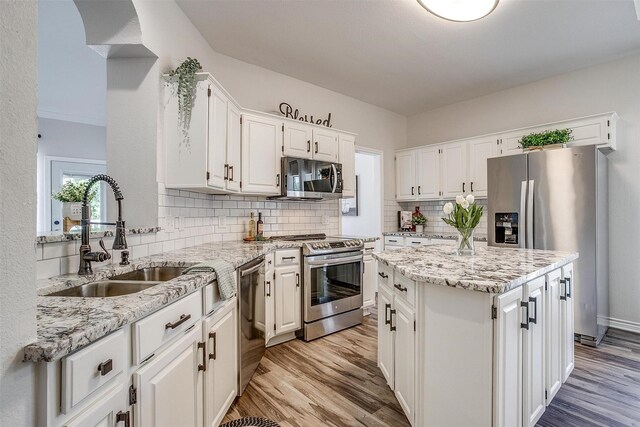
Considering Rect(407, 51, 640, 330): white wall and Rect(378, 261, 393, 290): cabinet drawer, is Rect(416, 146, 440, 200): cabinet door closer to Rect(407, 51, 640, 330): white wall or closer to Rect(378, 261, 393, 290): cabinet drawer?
Rect(407, 51, 640, 330): white wall

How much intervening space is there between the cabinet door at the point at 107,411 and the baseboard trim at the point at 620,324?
13.2 ft

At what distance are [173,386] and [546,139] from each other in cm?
392

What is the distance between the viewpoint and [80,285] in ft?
4.44

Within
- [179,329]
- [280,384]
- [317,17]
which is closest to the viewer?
[179,329]

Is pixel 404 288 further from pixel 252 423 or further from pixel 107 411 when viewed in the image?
pixel 107 411

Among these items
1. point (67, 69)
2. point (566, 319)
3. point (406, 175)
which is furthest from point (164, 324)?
point (406, 175)

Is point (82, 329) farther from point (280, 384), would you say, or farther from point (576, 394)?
point (576, 394)

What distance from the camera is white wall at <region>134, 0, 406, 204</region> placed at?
2231 mm

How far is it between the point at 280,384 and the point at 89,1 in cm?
282

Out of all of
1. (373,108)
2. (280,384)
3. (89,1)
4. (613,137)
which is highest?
(373,108)

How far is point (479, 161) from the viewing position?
159 inches

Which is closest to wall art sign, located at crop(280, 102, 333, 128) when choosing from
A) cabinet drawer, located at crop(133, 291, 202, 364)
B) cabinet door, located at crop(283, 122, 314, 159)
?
cabinet door, located at crop(283, 122, 314, 159)

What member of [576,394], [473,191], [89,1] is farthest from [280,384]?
[473,191]

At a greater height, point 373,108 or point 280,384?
point 373,108
